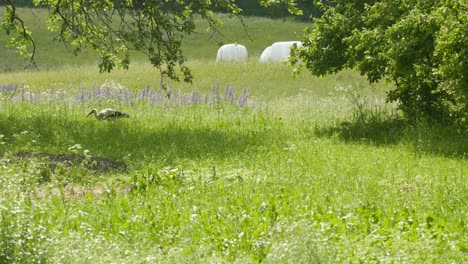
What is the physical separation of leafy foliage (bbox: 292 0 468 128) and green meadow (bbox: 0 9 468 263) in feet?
1.97

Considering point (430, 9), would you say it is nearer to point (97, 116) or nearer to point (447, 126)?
point (447, 126)

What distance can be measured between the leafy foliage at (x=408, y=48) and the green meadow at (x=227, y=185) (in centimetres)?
60

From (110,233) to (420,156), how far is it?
596cm

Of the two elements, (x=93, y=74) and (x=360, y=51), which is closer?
(x=360, y=51)

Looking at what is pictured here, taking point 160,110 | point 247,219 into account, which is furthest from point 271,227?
point 160,110

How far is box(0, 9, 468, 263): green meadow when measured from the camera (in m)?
6.80

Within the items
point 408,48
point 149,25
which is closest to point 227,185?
point 408,48

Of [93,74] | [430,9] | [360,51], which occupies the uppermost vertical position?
[430,9]

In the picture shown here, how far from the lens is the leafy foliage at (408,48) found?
12672mm

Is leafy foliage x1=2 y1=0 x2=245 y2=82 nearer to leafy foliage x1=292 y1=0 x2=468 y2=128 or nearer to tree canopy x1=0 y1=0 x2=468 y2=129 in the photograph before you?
tree canopy x1=0 y1=0 x2=468 y2=129

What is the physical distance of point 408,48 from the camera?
1391 centimetres

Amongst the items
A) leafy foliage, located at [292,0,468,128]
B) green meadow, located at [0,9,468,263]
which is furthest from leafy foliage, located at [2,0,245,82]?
leafy foliage, located at [292,0,468,128]

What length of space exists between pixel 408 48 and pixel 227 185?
5.27 meters

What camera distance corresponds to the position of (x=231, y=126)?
16609 millimetres
